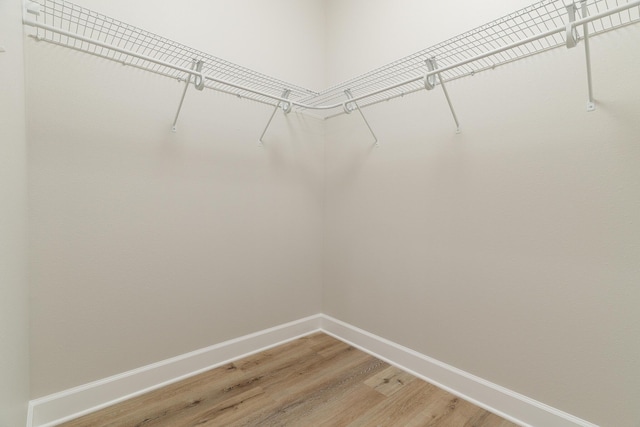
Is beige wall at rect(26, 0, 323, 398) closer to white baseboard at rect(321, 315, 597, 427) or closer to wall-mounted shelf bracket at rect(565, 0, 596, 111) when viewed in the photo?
white baseboard at rect(321, 315, 597, 427)

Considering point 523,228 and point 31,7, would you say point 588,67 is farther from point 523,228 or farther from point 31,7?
point 31,7

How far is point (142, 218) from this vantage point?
147 cm

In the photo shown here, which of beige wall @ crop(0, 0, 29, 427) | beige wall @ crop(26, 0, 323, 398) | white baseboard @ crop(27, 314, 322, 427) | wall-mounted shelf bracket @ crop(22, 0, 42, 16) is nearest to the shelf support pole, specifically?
beige wall @ crop(26, 0, 323, 398)

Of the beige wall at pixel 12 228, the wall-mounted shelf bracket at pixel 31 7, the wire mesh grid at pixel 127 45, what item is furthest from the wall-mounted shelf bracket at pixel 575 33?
the wall-mounted shelf bracket at pixel 31 7

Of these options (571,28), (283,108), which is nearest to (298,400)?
(283,108)

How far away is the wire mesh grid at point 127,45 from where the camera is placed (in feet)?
3.73

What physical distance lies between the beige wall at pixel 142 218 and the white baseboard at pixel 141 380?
0.04 metres

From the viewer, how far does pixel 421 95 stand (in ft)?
5.50

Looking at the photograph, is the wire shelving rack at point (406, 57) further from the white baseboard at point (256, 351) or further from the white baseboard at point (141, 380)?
the white baseboard at point (141, 380)

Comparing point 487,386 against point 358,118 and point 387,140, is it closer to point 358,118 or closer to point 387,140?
point 387,140

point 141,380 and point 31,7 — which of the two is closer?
point 31,7

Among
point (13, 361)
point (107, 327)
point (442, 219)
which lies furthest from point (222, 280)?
point (442, 219)

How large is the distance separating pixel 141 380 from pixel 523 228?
1.95m

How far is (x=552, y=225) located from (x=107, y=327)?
6.66 ft
